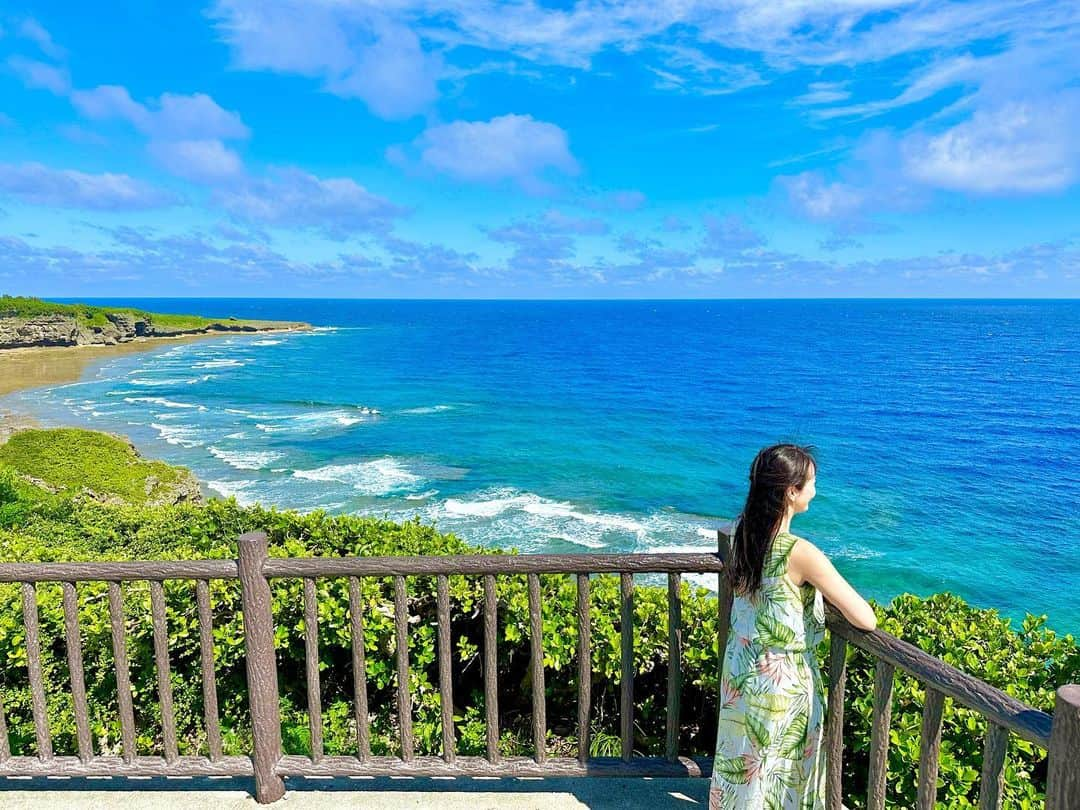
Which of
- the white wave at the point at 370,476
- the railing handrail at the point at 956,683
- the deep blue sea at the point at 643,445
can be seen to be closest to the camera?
the railing handrail at the point at 956,683

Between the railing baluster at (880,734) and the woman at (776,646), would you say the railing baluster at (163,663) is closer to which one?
the woman at (776,646)

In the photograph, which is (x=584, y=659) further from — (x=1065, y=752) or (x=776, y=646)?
(x=1065, y=752)

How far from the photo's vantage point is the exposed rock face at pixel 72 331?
2717 inches

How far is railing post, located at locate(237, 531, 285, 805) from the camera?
366 centimetres

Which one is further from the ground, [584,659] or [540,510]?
[584,659]

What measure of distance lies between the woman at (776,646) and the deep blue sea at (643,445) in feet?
44.4

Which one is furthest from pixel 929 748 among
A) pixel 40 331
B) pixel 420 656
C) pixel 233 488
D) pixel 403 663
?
pixel 40 331

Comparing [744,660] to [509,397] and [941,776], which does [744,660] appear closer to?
[941,776]

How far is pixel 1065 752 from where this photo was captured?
83.0 inches

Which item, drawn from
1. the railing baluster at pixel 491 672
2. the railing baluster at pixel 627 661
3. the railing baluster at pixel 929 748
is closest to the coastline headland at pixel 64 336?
the railing baluster at pixel 491 672

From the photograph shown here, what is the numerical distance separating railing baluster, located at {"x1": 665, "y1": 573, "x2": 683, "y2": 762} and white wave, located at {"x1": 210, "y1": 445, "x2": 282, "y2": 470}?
83.0 ft

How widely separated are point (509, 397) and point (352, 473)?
22014mm

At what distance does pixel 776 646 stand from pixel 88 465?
73.3 ft

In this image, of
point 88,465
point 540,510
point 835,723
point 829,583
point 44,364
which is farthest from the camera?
point 44,364
